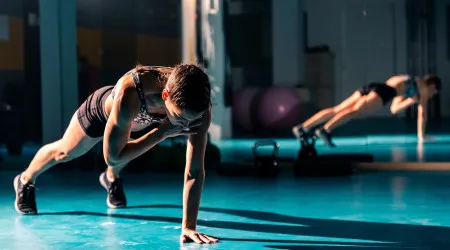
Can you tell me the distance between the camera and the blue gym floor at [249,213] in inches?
126

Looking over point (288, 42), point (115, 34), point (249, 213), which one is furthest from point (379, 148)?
point (115, 34)

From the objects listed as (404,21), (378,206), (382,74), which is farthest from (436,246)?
(404,21)

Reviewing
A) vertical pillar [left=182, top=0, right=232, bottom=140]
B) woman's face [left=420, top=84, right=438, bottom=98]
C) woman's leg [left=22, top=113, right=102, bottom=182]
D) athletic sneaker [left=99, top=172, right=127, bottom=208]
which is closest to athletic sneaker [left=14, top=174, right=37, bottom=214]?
woman's leg [left=22, top=113, right=102, bottom=182]

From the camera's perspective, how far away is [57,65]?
6.66 meters

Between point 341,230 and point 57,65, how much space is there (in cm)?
411

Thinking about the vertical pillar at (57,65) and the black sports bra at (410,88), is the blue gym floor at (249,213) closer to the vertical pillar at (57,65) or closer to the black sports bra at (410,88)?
the vertical pillar at (57,65)

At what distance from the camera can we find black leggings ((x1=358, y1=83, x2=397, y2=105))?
23.7ft

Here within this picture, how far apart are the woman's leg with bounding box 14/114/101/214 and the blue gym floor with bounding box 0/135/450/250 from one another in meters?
0.11

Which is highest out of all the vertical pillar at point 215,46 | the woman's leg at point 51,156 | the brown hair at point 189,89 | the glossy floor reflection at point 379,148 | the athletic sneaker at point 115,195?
the vertical pillar at point 215,46

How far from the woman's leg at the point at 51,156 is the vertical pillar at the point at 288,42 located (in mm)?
7212

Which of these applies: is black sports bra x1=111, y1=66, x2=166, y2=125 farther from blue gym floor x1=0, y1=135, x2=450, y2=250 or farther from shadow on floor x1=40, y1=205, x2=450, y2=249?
shadow on floor x1=40, y1=205, x2=450, y2=249

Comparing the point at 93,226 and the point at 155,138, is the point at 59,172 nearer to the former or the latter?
the point at 93,226

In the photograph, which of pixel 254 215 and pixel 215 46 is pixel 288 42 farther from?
pixel 254 215

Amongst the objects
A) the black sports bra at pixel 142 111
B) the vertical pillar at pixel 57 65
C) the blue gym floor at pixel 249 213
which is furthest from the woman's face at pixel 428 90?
the black sports bra at pixel 142 111
